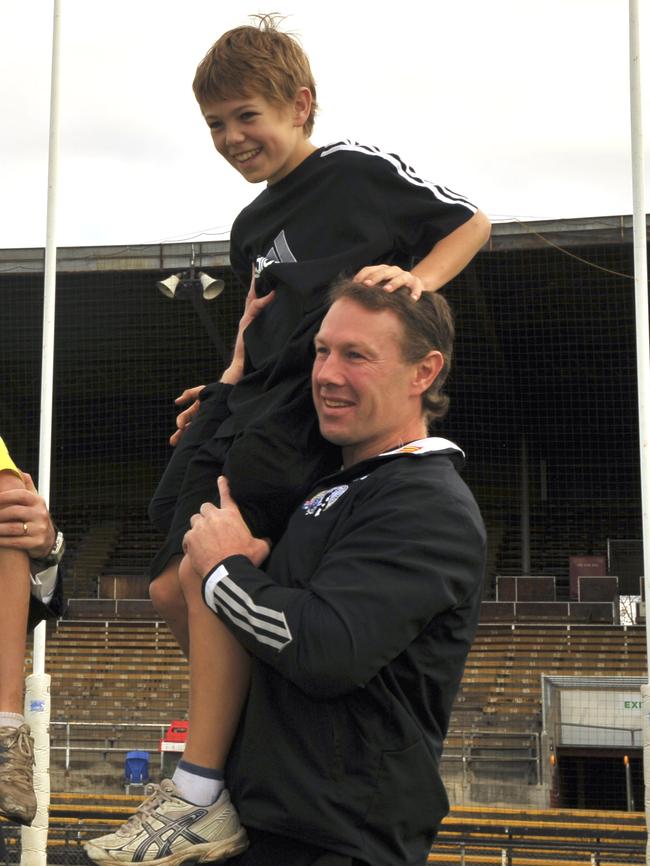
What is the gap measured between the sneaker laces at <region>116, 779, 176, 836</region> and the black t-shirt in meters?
0.52

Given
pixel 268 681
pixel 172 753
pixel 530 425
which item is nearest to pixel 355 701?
pixel 268 681

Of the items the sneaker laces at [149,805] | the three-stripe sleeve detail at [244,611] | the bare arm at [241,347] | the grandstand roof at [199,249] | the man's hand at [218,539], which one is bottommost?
the sneaker laces at [149,805]

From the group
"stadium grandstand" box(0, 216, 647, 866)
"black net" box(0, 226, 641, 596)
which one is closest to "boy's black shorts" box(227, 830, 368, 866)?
"stadium grandstand" box(0, 216, 647, 866)

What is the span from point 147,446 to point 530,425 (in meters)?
6.15

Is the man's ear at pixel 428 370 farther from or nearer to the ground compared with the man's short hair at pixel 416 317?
nearer to the ground

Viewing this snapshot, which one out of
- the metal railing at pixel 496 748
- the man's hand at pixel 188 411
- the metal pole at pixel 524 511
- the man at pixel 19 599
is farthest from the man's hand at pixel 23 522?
the metal pole at pixel 524 511

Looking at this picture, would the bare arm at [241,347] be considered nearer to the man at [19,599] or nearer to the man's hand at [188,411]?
the man's hand at [188,411]

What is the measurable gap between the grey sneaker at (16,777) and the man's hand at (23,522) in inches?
12.8

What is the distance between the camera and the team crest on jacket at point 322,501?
1894 millimetres

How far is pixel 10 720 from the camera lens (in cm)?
213

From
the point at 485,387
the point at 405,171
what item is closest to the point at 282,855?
the point at 405,171

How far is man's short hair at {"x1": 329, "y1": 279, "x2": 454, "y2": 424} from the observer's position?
1.87m

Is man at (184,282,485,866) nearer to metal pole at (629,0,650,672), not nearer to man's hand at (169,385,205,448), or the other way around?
man's hand at (169,385,205,448)

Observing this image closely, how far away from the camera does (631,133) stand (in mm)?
8594
